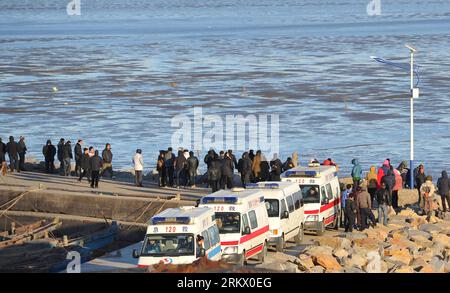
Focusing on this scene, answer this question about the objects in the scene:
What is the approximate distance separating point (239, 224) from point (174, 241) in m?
2.94

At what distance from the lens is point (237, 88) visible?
86.0m

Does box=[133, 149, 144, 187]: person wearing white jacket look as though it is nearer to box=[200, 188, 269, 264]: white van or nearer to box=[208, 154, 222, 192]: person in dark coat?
box=[208, 154, 222, 192]: person in dark coat

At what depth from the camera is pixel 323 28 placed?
546ft

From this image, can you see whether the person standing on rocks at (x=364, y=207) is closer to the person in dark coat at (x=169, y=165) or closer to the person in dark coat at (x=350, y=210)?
the person in dark coat at (x=350, y=210)

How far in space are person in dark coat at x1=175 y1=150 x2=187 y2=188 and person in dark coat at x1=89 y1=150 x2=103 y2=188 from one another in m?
2.53

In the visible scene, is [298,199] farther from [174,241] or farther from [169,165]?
[169,165]

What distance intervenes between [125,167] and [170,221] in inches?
1121

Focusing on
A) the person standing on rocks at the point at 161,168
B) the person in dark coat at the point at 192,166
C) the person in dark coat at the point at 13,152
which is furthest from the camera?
the person in dark coat at the point at 13,152

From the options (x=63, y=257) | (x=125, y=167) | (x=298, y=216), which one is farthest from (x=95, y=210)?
(x=125, y=167)

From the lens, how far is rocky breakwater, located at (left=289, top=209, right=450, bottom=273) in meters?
28.8

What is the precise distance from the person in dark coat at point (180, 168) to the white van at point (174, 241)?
13931 millimetres

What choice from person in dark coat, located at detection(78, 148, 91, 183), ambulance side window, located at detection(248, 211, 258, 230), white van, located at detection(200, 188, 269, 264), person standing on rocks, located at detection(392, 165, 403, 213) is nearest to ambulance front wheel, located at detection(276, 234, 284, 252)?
white van, located at detection(200, 188, 269, 264)

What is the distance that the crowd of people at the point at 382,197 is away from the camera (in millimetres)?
34125

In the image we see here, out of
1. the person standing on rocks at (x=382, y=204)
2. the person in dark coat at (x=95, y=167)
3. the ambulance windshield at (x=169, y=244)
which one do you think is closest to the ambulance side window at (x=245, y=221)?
the ambulance windshield at (x=169, y=244)
